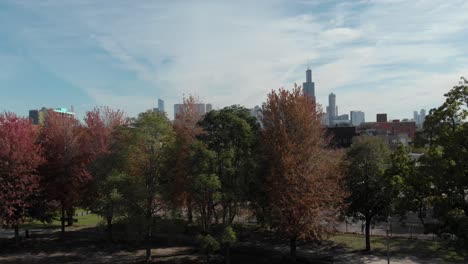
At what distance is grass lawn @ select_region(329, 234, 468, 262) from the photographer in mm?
29053

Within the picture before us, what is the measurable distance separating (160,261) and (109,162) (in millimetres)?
8190

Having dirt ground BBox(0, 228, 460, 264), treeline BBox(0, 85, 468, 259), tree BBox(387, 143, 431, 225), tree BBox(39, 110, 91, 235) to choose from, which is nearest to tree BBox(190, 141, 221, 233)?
treeline BBox(0, 85, 468, 259)

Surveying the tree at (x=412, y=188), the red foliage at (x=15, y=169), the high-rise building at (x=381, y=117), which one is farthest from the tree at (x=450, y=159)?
the high-rise building at (x=381, y=117)

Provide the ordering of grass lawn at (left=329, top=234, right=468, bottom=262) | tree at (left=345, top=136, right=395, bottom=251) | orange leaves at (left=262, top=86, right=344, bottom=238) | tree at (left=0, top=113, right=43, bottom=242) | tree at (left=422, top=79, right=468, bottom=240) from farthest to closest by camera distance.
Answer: tree at (left=0, top=113, right=43, bottom=242)
tree at (left=345, top=136, right=395, bottom=251)
grass lawn at (left=329, top=234, right=468, bottom=262)
orange leaves at (left=262, top=86, right=344, bottom=238)
tree at (left=422, top=79, right=468, bottom=240)

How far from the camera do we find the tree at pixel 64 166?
37344mm

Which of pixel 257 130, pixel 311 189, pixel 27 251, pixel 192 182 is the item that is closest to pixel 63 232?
pixel 27 251

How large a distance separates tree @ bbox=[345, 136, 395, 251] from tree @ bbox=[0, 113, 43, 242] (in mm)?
24447

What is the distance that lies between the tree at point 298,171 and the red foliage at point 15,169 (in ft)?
63.2

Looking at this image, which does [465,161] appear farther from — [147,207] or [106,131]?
[106,131]

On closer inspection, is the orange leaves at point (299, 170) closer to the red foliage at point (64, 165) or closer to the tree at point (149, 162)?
the tree at point (149, 162)

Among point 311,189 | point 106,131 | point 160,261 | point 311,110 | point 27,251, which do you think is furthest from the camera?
point 106,131

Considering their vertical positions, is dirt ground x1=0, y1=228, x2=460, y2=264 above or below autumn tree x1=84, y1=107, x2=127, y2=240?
below

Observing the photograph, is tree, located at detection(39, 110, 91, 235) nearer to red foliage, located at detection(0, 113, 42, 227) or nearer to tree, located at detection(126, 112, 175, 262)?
red foliage, located at detection(0, 113, 42, 227)

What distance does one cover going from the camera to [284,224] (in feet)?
91.7
